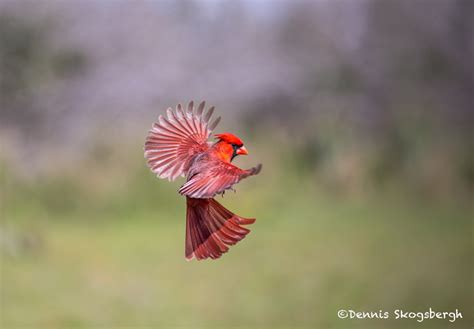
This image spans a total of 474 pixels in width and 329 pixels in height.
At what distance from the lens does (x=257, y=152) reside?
527cm

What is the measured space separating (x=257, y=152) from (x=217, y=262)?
2.07 m

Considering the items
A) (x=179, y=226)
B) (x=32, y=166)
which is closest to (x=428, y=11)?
(x=32, y=166)

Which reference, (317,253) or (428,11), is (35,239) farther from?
(428,11)

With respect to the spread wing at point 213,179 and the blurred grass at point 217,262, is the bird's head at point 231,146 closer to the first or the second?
the spread wing at point 213,179

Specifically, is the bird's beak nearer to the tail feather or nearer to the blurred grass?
the tail feather

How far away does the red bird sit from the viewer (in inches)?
57.4

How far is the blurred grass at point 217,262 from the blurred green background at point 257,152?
21mm

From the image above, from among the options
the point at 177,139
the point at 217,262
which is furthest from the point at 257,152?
the point at 177,139

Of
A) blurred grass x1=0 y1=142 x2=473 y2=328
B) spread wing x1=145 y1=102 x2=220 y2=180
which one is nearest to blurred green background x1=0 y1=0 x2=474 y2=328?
blurred grass x1=0 y1=142 x2=473 y2=328

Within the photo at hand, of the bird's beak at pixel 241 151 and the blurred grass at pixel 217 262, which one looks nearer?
the bird's beak at pixel 241 151

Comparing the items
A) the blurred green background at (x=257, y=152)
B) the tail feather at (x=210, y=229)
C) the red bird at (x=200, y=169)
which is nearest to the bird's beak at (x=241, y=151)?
the red bird at (x=200, y=169)

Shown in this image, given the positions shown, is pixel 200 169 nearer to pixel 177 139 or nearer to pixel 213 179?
pixel 213 179

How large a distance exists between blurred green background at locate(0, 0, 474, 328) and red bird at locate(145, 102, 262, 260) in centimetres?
337

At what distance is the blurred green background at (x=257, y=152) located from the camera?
6910 millimetres
